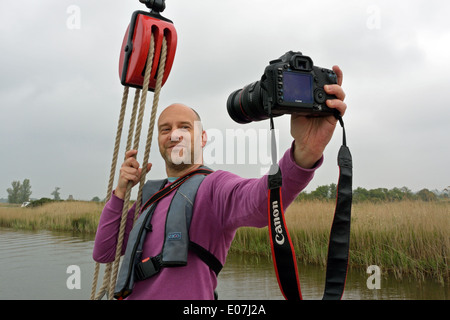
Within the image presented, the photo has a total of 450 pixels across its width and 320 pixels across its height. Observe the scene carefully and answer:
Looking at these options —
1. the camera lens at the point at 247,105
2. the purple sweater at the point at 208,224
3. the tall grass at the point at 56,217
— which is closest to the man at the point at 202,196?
the purple sweater at the point at 208,224

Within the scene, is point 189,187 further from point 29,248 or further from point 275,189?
point 29,248

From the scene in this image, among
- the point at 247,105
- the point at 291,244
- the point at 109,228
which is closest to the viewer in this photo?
the point at 291,244

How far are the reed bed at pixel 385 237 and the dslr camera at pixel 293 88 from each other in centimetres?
497

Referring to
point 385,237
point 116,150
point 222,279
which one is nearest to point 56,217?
point 222,279

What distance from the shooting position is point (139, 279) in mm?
1429

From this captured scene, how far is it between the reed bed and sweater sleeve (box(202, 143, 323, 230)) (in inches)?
190

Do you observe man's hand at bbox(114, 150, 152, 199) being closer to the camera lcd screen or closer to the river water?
the camera lcd screen

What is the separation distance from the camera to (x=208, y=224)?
1.46 metres

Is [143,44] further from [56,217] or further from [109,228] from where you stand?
[56,217]

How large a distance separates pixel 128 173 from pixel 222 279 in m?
4.95

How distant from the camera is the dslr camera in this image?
1.16 metres
